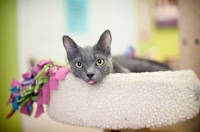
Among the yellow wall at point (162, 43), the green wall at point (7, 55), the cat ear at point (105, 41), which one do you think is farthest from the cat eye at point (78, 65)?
the yellow wall at point (162, 43)

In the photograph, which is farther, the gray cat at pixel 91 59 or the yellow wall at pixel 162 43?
the yellow wall at pixel 162 43

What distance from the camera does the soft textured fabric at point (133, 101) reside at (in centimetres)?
75

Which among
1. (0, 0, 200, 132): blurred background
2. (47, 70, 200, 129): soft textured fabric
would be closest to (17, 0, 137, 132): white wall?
(0, 0, 200, 132): blurred background

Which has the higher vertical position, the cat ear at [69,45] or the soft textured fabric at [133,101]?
the cat ear at [69,45]

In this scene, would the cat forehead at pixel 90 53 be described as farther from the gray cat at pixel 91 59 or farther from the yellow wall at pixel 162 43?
the yellow wall at pixel 162 43

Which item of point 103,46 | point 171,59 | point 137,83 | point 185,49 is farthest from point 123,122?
point 171,59

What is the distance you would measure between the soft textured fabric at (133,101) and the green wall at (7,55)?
25.8 inches

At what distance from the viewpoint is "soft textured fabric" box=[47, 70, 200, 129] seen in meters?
0.75

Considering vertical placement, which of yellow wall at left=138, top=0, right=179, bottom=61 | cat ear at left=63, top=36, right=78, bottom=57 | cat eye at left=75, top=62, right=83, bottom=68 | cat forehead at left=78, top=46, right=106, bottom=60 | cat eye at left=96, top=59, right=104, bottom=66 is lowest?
yellow wall at left=138, top=0, right=179, bottom=61

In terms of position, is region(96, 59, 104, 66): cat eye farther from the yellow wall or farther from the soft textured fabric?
the yellow wall

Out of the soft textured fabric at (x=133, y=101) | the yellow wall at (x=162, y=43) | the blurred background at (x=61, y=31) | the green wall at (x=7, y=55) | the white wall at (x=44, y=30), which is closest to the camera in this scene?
the soft textured fabric at (x=133, y=101)

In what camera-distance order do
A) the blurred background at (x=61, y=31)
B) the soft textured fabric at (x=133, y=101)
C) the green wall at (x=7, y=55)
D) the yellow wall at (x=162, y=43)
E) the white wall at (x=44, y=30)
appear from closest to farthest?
the soft textured fabric at (x=133, y=101)
the blurred background at (x=61, y=31)
the green wall at (x=7, y=55)
the white wall at (x=44, y=30)
the yellow wall at (x=162, y=43)

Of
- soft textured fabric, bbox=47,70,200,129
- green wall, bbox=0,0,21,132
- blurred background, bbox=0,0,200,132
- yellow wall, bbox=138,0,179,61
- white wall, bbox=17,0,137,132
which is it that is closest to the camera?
soft textured fabric, bbox=47,70,200,129

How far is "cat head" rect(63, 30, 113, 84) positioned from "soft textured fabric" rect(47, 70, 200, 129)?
4 cm
